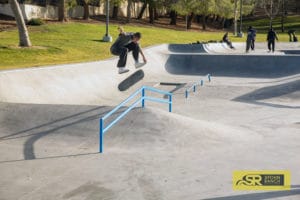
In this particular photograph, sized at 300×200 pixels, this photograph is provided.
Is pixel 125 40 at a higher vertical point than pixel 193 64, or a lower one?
higher

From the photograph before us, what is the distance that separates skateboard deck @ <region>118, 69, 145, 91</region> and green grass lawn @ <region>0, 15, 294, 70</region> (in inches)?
115

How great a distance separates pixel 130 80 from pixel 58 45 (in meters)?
8.05

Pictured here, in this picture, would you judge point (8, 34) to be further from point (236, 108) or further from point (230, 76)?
point (236, 108)

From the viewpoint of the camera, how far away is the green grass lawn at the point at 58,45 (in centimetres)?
2230

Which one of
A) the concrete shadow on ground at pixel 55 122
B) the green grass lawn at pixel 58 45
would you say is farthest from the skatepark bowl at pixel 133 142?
the green grass lawn at pixel 58 45

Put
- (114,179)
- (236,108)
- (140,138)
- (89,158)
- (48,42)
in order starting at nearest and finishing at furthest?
(114,179), (89,158), (140,138), (236,108), (48,42)

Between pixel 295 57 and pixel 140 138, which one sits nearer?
pixel 140 138

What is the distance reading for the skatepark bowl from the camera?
697cm

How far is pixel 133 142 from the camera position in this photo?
383 inches

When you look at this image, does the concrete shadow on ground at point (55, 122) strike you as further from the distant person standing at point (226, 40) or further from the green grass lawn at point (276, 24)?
the green grass lawn at point (276, 24)

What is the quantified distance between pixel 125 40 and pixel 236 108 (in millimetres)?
5319

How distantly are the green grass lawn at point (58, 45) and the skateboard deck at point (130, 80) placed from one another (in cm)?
292

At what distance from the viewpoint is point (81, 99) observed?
1705 cm

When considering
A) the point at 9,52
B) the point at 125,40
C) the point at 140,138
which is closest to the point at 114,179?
the point at 140,138
